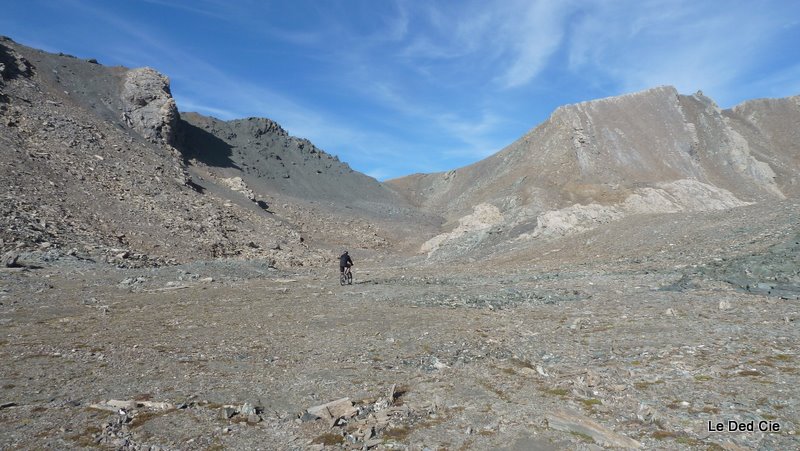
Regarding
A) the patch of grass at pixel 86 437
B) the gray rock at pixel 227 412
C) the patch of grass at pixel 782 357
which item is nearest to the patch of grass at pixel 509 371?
the patch of grass at pixel 782 357

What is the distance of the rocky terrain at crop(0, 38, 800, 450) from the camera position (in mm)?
7207

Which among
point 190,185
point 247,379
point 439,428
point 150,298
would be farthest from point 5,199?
point 439,428

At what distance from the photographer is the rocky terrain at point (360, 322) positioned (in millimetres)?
7207

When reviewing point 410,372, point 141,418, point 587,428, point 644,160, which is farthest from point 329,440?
point 644,160

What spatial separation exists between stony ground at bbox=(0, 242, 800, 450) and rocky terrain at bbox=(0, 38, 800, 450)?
0.20 feet

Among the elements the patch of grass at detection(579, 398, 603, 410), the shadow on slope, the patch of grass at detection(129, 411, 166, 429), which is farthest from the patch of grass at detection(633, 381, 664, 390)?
the shadow on slope

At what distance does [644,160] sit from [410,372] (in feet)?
246

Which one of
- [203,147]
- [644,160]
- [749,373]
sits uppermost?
[644,160]

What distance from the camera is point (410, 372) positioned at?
32.7ft

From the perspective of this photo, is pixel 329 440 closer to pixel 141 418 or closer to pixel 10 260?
pixel 141 418

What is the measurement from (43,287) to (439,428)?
846 inches

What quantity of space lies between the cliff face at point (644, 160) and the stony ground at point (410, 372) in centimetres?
3347

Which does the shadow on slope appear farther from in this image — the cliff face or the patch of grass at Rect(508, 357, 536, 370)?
the patch of grass at Rect(508, 357, 536, 370)

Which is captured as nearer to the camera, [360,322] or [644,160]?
[360,322]
